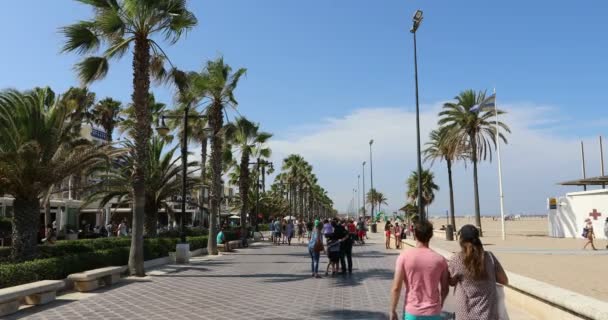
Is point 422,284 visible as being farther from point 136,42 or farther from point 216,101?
point 216,101

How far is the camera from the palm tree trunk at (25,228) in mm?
12820

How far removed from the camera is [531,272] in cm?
1359

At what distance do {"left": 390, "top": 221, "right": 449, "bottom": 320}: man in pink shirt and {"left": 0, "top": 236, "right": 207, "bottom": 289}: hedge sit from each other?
9.22m

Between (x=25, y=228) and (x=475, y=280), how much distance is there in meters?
12.3

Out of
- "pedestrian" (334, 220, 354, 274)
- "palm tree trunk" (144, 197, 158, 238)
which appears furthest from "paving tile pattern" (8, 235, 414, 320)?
"palm tree trunk" (144, 197, 158, 238)

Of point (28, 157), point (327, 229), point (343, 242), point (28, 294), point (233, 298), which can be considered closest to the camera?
point (28, 294)

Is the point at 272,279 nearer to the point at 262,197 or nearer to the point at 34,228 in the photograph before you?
the point at 34,228

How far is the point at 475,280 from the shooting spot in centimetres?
417

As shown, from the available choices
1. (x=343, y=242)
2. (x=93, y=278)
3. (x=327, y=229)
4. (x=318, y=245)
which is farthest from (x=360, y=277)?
(x=93, y=278)

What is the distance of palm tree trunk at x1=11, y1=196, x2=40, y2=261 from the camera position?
12820mm

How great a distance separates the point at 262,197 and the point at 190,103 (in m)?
48.0

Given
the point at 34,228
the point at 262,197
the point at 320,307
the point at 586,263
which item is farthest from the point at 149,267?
the point at 262,197

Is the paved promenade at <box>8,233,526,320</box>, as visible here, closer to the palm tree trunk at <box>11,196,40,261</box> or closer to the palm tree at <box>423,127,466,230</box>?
the palm tree trunk at <box>11,196,40,261</box>

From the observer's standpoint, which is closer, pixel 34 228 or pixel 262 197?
pixel 34 228
